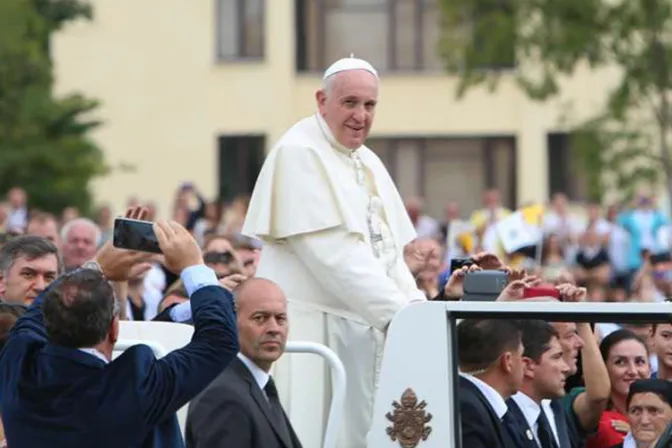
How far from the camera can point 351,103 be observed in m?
8.55

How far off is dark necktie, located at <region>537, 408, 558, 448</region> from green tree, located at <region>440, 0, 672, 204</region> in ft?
71.4

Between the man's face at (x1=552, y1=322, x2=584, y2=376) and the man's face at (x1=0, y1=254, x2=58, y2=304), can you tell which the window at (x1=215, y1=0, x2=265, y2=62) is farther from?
the man's face at (x1=552, y1=322, x2=584, y2=376)

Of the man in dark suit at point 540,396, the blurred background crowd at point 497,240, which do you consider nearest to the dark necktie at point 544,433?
the man in dark suit at point 540,396

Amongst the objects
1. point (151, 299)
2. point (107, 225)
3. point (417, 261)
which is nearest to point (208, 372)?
point (417, 261)

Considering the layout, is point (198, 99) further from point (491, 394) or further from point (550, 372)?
point (491, 394)

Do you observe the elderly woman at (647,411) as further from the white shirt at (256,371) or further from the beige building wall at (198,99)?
the beige building wall at (198,99)

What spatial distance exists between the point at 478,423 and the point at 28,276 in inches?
105

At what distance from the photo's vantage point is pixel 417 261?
9.66m

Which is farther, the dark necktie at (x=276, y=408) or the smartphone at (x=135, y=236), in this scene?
the dark necktie at (x=276, y=408)

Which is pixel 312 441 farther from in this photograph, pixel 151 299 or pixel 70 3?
pixel 70 3

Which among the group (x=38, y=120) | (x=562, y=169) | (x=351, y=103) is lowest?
(x=351, y=103)

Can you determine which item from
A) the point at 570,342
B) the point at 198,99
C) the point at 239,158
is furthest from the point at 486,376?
the point at 239,158

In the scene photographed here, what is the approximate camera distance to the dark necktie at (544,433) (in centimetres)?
668

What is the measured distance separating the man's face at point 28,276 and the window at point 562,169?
30397mm
